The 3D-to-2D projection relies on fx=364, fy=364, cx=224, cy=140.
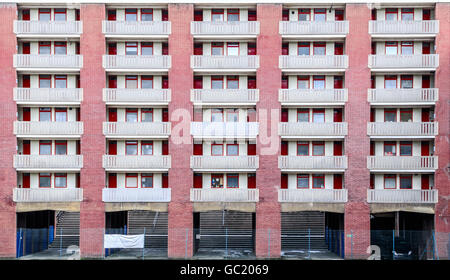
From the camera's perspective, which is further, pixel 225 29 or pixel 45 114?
pixel 45 114

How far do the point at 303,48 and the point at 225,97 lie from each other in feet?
22.6

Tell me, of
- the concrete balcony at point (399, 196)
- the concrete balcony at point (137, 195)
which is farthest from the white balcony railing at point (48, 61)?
the concrete balcony at point (399, 196)

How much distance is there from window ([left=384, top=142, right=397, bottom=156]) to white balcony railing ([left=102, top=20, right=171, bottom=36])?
1762 centimetres

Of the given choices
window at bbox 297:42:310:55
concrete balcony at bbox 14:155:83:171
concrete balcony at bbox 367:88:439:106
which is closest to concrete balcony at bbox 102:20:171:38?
concrete balcony at bbox 14:155:83:171

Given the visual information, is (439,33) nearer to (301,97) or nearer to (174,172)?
(301,97)

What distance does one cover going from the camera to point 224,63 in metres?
25.9

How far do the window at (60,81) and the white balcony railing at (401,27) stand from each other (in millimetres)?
22280

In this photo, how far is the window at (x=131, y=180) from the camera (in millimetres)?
26516

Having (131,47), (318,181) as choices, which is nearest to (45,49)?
(131,47)

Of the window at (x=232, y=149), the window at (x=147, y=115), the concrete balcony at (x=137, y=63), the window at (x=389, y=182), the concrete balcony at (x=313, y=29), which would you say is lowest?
the window at (x=389, y=182)

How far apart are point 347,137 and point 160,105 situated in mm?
13455

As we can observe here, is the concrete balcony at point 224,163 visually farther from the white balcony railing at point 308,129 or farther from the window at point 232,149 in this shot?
the white balcony railing at point 308,129

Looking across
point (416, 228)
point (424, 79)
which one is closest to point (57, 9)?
point (424, 79)

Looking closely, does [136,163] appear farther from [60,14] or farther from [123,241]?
[60,14]
